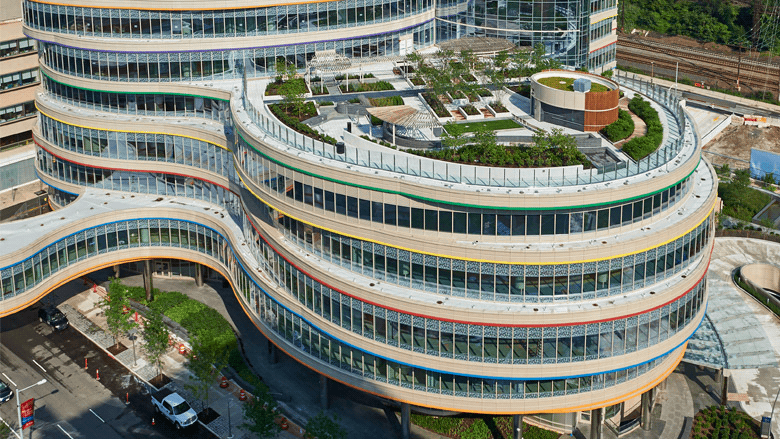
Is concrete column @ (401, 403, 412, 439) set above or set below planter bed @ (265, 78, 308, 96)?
below

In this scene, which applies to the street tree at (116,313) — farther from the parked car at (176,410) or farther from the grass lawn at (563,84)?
the grass lawn at (563,84)

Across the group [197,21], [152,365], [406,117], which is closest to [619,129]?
[406,117]

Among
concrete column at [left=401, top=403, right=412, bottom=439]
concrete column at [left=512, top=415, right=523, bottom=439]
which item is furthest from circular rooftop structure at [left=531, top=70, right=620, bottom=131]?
concrete column at [left=401, top=403, right=412, bottom=439]

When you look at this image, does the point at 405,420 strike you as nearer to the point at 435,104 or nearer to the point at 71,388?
the point at 435,104

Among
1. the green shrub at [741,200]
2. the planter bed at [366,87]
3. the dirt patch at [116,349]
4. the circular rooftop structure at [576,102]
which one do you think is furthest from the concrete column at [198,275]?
the green shrub at [741,200]

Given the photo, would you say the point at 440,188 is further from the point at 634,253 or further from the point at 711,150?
the point at 711,150

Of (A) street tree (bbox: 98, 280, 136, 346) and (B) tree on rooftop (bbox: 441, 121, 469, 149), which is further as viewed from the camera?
(A) street tree (bbox: 98, 280, 136, 346)

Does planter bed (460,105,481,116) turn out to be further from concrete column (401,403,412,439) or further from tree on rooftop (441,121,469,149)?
concrete column (401,403,412,439)

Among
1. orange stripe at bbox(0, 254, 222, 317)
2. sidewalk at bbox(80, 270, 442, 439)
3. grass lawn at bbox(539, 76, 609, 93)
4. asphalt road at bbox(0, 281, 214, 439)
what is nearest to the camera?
sidewalk at bbox(80, 270, 442, 439)
